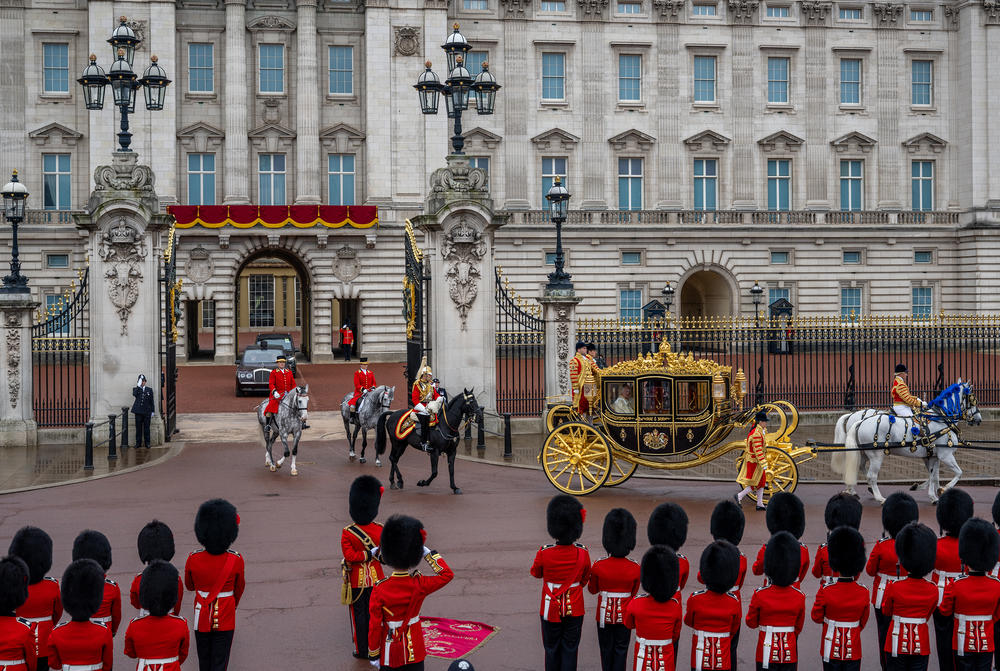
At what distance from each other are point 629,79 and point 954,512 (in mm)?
38476

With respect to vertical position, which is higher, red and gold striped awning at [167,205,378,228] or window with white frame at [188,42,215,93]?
window with white frame at [188,42,215,93]

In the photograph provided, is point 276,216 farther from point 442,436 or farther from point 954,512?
point 954,512

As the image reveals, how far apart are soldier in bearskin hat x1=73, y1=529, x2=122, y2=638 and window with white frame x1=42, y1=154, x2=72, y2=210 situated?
1464 inches

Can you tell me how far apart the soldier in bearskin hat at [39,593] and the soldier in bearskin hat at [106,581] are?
23 centimetres

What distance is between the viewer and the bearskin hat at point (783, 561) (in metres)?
7.41

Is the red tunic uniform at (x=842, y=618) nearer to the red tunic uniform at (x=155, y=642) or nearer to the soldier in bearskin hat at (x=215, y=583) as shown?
the soldier in bearskin hat at (x=215, y=583)

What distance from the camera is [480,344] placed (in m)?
20.8

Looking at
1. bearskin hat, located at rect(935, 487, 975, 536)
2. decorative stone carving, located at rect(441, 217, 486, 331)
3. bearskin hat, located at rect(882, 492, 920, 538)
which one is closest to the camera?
bearskin hat, located at rect(935, 487, 975, 536)

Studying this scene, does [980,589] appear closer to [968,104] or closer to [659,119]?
[659,119]

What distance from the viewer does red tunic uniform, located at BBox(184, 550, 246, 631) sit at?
779 centimetres

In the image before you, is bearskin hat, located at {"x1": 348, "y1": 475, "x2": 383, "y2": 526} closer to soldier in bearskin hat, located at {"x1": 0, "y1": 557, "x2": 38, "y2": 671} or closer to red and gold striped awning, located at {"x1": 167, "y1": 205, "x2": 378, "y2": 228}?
soldier in bearskin hat, located at {"x1": 0, "y1": 557, "x2": 38, "y2": 671}

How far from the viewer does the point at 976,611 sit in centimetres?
764

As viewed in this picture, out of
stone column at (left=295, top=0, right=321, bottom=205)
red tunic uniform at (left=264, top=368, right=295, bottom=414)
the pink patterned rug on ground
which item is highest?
stone column at (left=295, top=0, right=321, bottom=205)

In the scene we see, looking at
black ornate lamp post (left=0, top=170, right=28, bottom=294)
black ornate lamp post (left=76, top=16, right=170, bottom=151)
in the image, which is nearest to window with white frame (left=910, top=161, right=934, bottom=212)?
black ornate lamp post (left=76, top=16, right=170, bottom=151)
